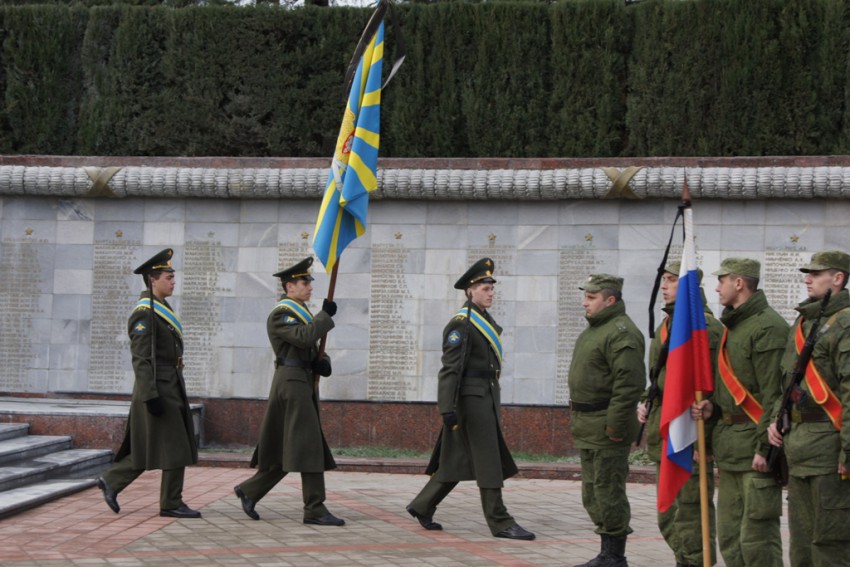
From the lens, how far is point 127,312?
12953 mm

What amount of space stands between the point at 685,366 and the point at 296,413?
3.48 metres

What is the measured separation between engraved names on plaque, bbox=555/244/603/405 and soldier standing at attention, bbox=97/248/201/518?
4.50 meters

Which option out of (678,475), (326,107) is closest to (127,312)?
(326,107)

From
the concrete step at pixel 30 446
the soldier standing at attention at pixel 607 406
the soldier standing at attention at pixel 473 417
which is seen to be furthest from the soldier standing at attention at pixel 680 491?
the concrete step at pixel 30 446

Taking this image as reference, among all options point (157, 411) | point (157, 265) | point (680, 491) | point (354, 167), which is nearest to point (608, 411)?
point (680, 491)

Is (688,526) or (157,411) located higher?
Answer: (157,411)

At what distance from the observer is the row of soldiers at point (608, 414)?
236 inches

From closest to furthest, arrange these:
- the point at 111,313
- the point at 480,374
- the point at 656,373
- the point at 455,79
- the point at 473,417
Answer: the point at 656,373, the point at 473,417, the point at 480,374, the point at 111,313, the point at 455,79

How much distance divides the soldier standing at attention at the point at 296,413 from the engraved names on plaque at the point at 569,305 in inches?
153

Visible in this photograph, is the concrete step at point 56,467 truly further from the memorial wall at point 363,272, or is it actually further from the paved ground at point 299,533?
the memorial wall at point 363,272

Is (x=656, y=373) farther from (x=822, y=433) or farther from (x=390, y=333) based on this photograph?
(x=390, y=333)

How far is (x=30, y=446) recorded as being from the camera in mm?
10547

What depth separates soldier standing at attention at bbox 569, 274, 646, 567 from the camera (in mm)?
7332

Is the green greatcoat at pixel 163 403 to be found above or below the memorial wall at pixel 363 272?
below
